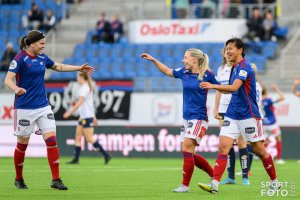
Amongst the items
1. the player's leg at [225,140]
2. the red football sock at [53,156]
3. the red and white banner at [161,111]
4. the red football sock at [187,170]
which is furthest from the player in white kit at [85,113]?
the player's leg at [225,140]

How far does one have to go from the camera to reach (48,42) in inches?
1409

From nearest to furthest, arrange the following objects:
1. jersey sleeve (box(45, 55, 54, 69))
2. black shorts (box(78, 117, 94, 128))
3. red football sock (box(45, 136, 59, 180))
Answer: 1. red football sock (box(45, 136, 59, 180))
2. jersey sleeve (box(45, 55, 54, 69))
3. black shorts (box(78, 117, 94, 128))

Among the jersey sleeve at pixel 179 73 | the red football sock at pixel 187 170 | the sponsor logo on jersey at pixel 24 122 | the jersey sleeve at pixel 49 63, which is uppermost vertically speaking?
the jersey sleeve at pixel 49 63

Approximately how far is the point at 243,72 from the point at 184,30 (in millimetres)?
21031

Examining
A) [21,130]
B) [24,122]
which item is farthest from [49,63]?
[21,130]

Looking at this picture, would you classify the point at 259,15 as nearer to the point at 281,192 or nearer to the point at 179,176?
the point at 179,176

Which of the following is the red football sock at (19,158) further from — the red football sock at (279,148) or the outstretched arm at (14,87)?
the red football sock at (279,148)

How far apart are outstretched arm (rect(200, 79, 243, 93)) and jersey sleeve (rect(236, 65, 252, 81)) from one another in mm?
66

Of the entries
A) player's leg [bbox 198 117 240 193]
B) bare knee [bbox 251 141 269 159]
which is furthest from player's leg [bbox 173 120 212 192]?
bare knee [bbox 251 141 269 159]

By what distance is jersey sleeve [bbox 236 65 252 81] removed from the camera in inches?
535

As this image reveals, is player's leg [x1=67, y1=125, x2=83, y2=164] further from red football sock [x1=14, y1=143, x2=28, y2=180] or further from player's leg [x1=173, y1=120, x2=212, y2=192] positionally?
player's leg [x1=173, y1=120, x2=212, y2=192]

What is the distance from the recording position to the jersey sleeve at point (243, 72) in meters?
13.6

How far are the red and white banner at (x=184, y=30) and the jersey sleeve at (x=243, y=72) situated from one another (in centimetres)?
2010

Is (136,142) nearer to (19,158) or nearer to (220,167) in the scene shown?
(19,158)
